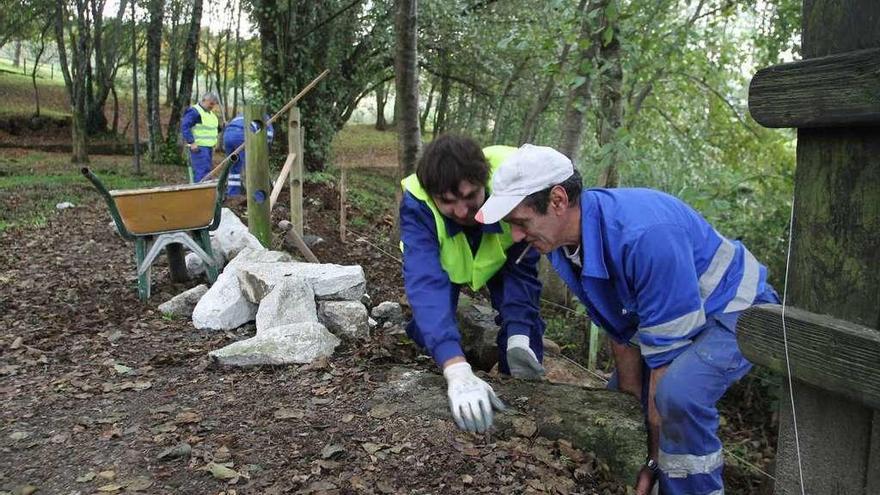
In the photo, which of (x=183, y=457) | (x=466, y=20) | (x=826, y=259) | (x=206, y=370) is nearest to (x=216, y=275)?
(x=206, y=370)

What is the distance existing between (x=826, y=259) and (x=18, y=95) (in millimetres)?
31071

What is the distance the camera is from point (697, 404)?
2674mm

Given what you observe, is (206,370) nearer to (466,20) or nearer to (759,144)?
(759,144)

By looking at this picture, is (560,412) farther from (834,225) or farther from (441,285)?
(834,225)

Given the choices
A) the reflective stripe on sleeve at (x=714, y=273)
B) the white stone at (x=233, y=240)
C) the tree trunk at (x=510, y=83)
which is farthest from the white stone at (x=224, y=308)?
the tree trunk at (x=510, y=83)

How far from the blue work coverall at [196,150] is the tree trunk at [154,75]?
247 inches

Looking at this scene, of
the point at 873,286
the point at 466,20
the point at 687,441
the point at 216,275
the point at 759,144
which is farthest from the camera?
the point at 466,20

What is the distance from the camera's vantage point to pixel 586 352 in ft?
22.1

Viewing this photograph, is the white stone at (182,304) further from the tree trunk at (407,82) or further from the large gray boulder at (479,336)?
the tree trunk at (407,82)

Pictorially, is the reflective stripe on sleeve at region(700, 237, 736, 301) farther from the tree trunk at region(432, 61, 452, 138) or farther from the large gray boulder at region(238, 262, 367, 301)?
the tree trunk at region(432, 61, 452, 138)

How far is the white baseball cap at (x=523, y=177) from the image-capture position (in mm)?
2572

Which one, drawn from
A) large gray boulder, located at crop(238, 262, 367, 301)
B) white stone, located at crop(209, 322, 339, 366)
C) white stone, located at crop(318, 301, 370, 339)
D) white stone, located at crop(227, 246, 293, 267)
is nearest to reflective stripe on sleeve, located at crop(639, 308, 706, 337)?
white stone, located at crop(209, 322, 339, 366)

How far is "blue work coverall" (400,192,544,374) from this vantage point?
3.19 m

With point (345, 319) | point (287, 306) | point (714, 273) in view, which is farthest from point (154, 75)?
point (714, 273)
